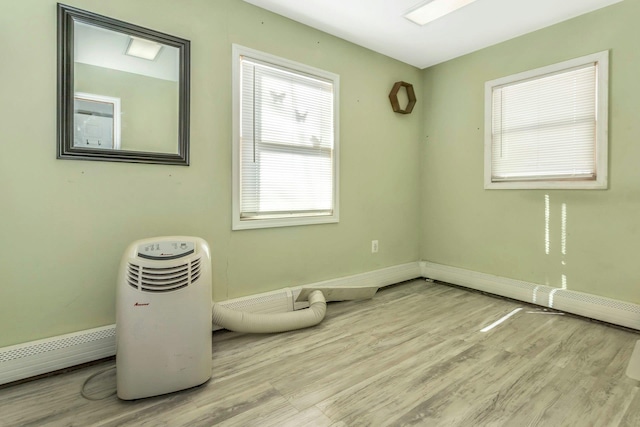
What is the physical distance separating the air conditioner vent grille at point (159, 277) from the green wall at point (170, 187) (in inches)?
22.9

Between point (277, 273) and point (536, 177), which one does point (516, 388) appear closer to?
point (277, 273)

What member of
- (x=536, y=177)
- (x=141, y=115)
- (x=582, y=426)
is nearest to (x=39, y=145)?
(x=141, y=115)

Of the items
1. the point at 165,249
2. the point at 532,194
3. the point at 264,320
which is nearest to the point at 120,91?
the point at 165,249

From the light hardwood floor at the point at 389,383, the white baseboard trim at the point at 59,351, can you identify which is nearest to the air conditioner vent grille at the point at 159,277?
the light hardwood floor at the point at 389,383

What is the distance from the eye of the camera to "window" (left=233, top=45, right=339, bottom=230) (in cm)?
252

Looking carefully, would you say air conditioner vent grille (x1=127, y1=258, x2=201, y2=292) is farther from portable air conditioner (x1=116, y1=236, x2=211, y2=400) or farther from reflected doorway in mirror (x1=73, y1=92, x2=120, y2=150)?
reflected doorway in mirror (x1=73, y1=92, x2=120, y2=150)

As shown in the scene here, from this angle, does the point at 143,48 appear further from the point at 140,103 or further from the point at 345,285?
the point at 345,285

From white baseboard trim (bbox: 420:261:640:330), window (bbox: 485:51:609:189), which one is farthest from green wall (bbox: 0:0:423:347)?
window (bbox: 485:51:609:189)

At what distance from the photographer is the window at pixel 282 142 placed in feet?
8.28

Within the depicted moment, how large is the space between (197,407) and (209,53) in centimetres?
221

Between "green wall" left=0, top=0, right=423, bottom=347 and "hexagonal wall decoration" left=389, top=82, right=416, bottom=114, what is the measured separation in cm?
8

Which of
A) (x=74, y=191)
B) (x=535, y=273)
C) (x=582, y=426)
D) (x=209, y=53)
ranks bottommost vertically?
(x=582, y=426)

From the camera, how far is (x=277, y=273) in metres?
2.74

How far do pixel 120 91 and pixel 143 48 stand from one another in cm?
34
